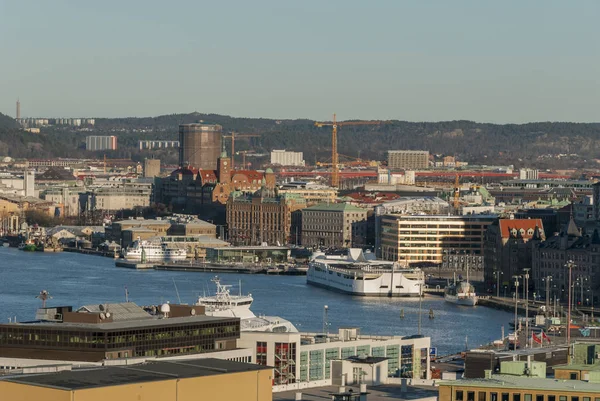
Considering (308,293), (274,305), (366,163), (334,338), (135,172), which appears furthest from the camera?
(366,163)

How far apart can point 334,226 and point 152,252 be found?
9.06 meters

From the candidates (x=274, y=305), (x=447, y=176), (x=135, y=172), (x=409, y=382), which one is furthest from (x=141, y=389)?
(x=135, y=172)

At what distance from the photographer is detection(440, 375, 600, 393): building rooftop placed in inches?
721

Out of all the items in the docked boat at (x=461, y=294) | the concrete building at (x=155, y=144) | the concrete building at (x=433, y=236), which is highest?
the concrete building at (x=155, y=144)

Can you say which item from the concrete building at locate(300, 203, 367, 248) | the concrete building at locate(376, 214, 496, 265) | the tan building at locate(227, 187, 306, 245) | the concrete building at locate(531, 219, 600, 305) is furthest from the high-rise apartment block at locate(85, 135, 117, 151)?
the concrete building at locate(531, 219, 600, 305)

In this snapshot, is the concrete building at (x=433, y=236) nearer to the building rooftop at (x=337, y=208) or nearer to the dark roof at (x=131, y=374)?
the building rooftop at (x=337, y=208)

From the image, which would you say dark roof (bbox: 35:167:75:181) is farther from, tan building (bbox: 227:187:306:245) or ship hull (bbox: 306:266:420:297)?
ship hull (bbox: 306:266:420:297)

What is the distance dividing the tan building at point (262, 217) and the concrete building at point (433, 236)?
594 inches

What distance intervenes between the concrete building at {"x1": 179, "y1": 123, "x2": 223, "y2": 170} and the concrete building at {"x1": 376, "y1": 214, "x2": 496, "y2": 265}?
69.1 metres

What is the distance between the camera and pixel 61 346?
80.4ft

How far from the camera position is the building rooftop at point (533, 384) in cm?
1831

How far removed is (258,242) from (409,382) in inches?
2483

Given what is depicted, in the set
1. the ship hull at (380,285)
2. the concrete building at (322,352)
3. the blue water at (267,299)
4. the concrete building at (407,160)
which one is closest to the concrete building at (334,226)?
the blue water at (267,299)

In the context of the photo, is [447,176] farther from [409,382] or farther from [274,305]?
[409,382]
